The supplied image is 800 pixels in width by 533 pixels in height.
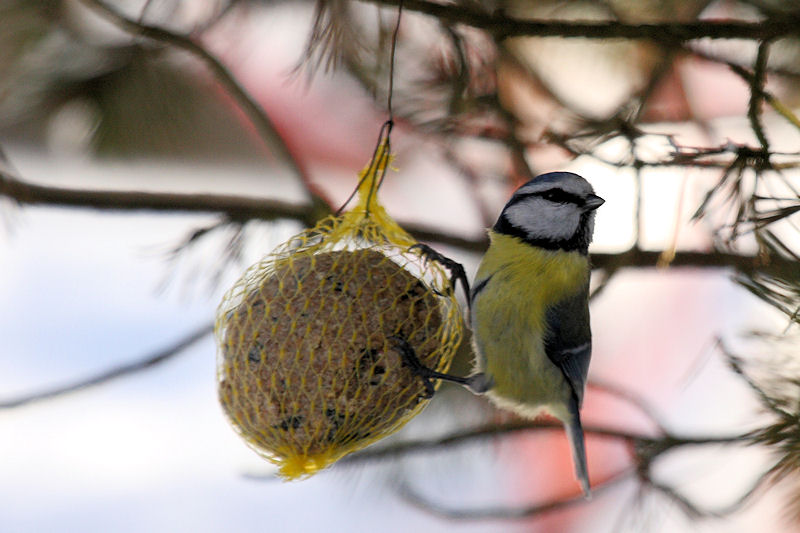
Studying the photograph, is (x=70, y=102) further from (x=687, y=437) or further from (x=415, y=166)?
(x=687, y=437)

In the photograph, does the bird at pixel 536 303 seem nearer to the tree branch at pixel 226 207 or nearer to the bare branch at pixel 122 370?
→ the tree branch at pixel 226 207

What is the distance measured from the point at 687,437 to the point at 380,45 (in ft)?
1.93

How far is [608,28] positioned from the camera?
0.68m

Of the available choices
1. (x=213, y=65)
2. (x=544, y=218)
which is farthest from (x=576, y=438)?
(x=213, y=65)

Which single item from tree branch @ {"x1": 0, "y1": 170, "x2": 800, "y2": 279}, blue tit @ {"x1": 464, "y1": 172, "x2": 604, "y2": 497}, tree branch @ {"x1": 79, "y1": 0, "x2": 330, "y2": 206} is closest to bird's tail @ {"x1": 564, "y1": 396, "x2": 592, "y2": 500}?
blue tit @ {"x1": 464, "y1": 172, "x2": 604, "y2": 497}

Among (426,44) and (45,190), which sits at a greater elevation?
(426,44)

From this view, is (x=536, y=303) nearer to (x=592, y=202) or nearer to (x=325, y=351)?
(x=592, y=202)

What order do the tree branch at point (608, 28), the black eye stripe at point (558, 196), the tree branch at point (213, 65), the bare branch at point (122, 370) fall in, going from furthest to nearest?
the bare branch at point (122, 370), the black eye stripe at point (558, 196), the tree branch at point (213, 65), the tree branch at point (608, 28)

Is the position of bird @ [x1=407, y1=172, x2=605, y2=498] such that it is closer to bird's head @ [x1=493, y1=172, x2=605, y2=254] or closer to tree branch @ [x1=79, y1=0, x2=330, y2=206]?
bird's head @ [x1=493, y1=172, x2=605, y2=254]

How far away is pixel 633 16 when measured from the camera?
925mm

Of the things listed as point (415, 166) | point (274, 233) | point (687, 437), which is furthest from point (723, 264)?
point (415, 166)

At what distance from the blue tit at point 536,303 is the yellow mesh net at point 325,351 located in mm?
119

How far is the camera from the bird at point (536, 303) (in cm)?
92

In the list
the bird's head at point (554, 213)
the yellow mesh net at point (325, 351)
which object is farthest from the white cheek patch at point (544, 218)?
the yellow mesh net at point (325, 351)
